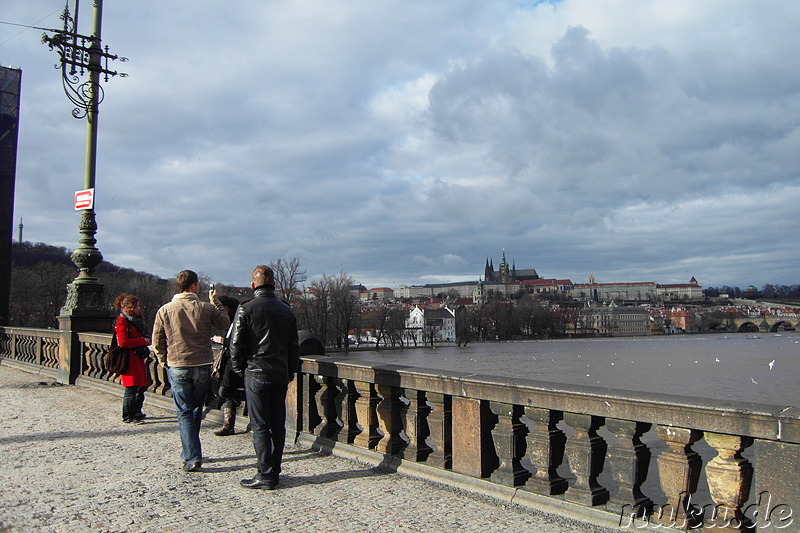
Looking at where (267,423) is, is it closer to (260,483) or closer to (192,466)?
(260,483)

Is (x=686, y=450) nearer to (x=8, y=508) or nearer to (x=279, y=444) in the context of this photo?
(x=279, y=444)

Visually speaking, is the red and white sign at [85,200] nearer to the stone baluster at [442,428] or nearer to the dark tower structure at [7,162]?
the stone baluster at [442,428]

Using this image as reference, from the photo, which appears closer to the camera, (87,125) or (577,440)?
(577,440)

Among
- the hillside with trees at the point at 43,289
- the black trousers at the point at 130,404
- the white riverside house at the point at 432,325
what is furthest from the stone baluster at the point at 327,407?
the white riverside house at the point at 432,325

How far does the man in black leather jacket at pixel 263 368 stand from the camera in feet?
16.0

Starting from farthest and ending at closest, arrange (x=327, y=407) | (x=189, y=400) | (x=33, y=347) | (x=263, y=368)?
(x=33, y=347) → (x=327, y=407) → (x=189, y=400) → (x=263, y=368)

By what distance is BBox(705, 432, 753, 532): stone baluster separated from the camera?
338cm

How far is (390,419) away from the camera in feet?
18.2

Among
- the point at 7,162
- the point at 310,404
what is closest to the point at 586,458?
the point at 310,404

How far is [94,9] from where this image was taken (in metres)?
12.1

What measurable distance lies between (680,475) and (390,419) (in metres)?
2.54

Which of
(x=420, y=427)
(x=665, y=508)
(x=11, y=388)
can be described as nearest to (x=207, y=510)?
(x=420, y=427)

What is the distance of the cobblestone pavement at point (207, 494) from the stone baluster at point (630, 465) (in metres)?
0.25

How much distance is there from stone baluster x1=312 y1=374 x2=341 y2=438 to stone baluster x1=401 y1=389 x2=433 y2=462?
45.0 inches
